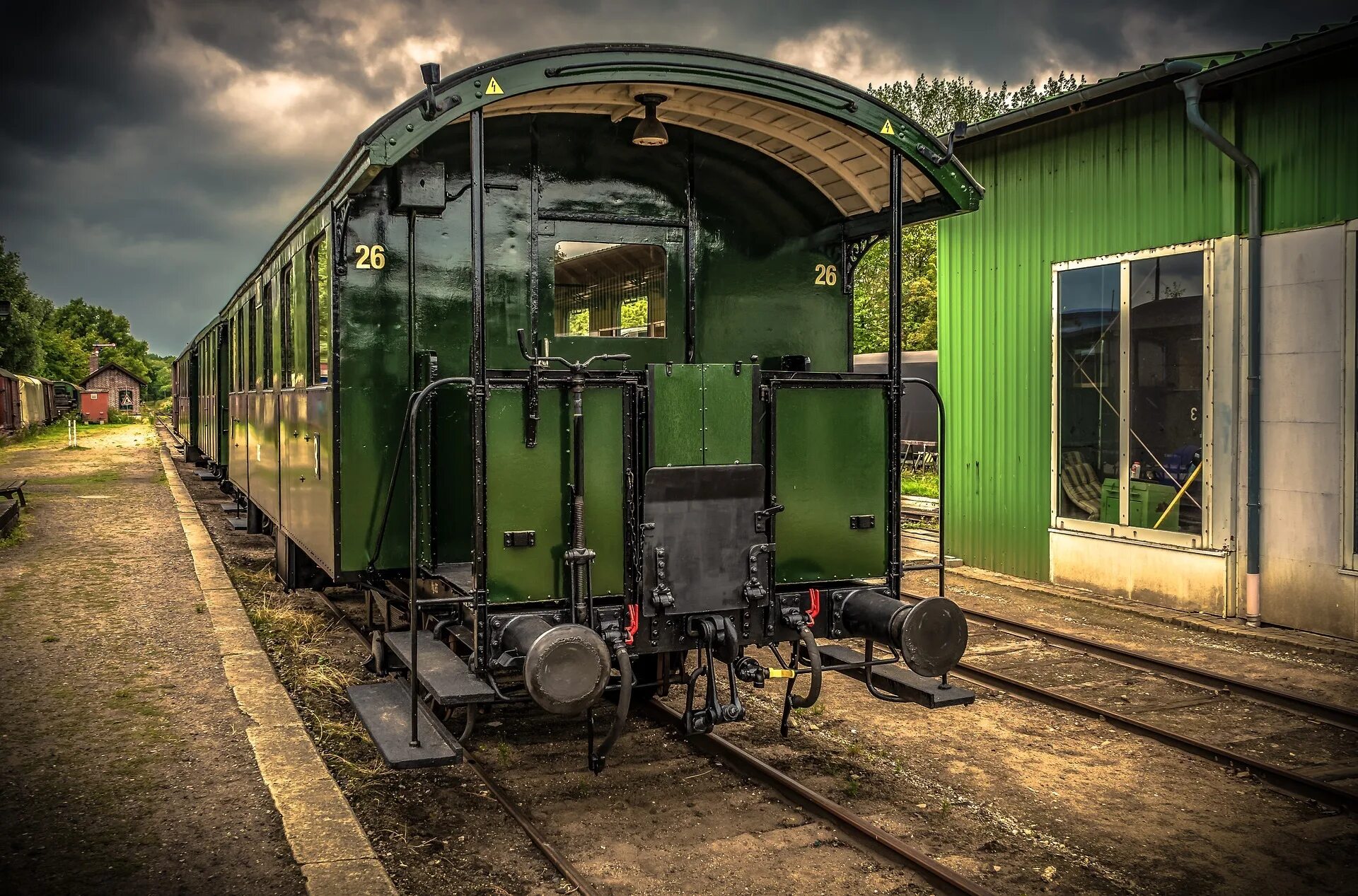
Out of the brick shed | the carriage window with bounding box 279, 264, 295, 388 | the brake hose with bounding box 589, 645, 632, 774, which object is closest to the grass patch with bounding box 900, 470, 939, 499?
the carriage window with bounding box 279, 264, 295, 388

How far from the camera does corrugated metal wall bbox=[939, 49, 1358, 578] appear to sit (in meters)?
9.06

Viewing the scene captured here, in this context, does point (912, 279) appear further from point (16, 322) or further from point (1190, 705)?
point (16, 322)

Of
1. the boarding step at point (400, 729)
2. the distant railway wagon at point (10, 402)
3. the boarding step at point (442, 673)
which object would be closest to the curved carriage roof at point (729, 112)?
the boarding step at point (442, 673)

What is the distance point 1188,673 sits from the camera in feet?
25.4

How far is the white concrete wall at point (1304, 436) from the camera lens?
28.9 ft

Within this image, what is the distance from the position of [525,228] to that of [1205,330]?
6.81m

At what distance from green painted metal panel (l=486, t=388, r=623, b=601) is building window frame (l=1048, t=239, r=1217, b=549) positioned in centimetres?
684

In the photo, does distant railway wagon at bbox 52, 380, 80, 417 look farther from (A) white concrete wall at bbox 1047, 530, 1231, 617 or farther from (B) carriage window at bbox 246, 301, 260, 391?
(A) white concrete wall at bbox 1047, 530, 1231, 617

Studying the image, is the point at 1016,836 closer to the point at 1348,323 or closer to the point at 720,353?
the point at 720,353

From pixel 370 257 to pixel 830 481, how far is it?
297cm

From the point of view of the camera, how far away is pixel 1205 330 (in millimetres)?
9812

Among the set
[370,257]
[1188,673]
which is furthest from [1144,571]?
[370,257]

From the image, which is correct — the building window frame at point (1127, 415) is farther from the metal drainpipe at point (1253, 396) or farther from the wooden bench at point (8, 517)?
the wooden bench at point (8, 517)

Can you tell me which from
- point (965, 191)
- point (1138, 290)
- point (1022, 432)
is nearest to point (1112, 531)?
point (1022, 432)
